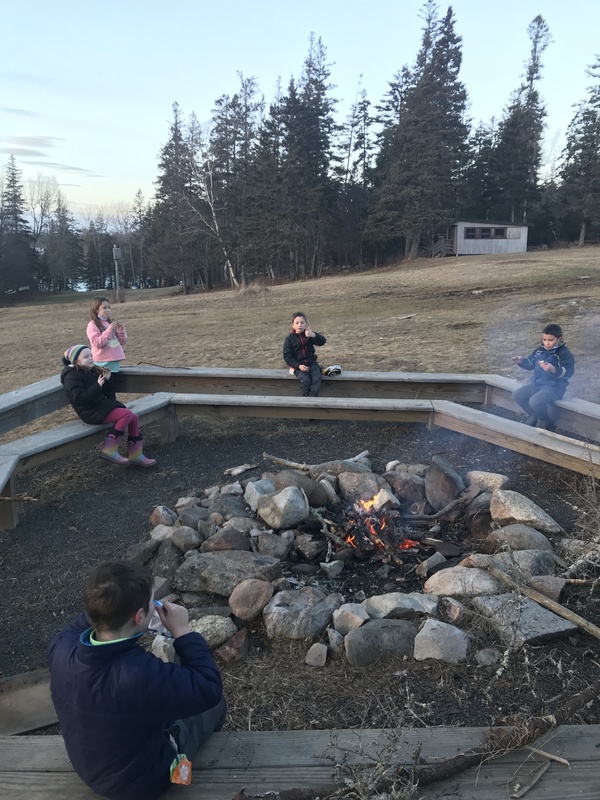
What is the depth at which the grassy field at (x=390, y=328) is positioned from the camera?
29.3 feet

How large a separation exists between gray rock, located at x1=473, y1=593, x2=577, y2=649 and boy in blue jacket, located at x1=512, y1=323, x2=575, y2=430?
279 centimetres

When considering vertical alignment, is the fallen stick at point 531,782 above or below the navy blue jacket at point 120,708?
below

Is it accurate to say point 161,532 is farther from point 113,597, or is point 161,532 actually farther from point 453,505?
point 113,597

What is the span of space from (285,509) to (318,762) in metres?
2.03

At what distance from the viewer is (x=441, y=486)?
4.29m

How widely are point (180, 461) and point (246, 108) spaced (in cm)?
4313

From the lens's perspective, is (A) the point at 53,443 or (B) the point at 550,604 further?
(A) the point at 53,443

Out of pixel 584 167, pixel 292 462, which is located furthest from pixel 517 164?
pixel 292 462

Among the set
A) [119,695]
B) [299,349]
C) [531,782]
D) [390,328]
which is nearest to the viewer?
[119,695]

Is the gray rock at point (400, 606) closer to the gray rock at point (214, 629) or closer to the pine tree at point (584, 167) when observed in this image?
the gray rock at point (214, 629)

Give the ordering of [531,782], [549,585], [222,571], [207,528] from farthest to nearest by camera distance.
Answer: [207,528]
[222,571]
[549,585]
[531,782]

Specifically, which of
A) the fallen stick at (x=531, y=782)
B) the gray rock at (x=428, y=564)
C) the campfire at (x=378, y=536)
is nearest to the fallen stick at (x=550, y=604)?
the gray rock at (x=428, y=564)

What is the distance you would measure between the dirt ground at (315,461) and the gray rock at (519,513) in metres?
0.27

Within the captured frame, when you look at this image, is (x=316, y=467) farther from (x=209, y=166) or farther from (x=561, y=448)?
(x=209, y=166)
